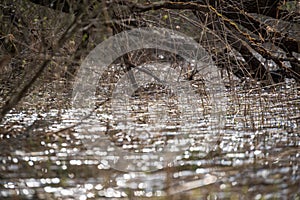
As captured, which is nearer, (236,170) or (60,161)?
(236,170)

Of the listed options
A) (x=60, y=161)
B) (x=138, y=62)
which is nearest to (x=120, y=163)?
(x=60, y=161)

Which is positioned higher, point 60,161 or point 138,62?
point 138,62

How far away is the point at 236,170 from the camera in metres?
2.83

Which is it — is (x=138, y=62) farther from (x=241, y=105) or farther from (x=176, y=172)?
(x=176, y=172)

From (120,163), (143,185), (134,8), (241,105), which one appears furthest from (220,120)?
(143,185)

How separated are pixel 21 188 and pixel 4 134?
0.74m

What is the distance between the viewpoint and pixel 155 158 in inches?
123

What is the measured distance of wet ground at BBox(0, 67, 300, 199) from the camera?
2.54 meters

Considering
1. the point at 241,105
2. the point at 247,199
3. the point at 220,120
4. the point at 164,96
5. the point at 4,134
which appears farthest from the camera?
the point at 164,96

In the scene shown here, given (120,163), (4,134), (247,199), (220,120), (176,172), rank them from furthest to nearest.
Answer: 1. (220,120)
2. (4,134)
3. (120,163)
4. (176,172)
5. (247,199)

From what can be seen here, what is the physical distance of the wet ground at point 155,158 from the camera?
2.54 metres

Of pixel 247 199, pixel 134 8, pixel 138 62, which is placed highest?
pixel 134 8

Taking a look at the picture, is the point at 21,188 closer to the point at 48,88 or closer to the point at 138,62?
the point at 48,88

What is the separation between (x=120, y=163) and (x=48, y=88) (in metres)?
1.99
